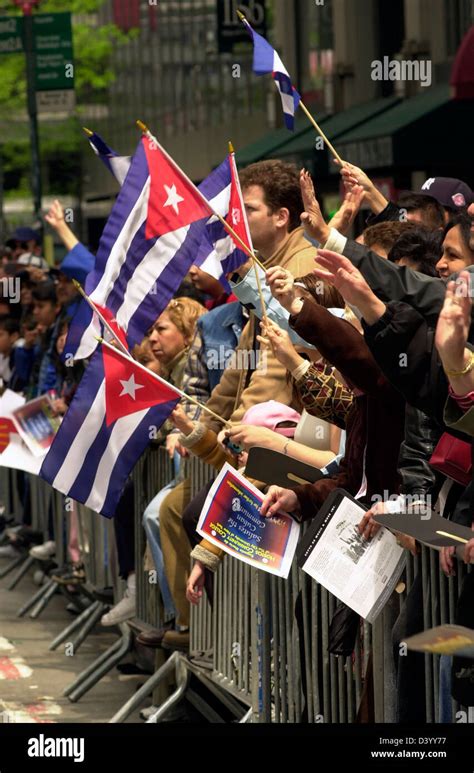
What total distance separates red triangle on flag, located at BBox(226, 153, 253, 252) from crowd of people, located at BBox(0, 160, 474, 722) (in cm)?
18

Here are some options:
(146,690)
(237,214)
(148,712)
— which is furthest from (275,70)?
(148,712)

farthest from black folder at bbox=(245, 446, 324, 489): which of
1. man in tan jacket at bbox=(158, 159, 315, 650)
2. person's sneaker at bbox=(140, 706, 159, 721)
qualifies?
person's sneaker at bbox=(140, 706, 159, 721)

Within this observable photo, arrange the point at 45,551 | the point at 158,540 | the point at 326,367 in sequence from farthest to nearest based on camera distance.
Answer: the point at 45,551, the point at 158,540, the point at 326,367

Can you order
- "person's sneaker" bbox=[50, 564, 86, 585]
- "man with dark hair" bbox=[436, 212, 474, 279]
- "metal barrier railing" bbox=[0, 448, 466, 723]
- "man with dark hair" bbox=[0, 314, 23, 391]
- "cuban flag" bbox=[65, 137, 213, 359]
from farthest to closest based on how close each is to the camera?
"man with dark hair" bbox=[0, 314, 23, 391]
"person's sneaker" bbox=[50, 564, 86, 585]
"cuban flag" bbox=[65, 137, 213, 359]
"man with dark hair" bbox=[436, 212, 474, 279]
"metal barrier railing" bbox=[0, 448, 466, 723]

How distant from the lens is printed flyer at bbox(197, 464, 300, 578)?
22.9 ft

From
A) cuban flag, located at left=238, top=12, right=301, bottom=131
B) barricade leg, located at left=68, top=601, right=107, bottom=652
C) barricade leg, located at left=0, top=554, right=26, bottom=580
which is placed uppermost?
cuban flag, located at left=238, top=12, right=301, bottom=131

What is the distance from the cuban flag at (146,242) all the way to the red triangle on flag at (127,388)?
1.80 feet

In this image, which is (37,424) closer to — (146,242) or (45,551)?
(45,551)

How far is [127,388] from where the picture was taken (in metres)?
8.56

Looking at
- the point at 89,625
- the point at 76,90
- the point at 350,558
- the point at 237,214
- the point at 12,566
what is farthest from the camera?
the point at 76,90

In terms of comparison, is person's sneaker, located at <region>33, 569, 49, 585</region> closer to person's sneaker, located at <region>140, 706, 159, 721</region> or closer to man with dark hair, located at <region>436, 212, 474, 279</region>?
person's sneaker, located at <region>140, 706, 159, 721</region>

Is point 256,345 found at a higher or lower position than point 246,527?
higher

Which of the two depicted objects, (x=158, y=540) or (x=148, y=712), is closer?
(x=148, y=712)

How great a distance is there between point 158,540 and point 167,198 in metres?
1.97
